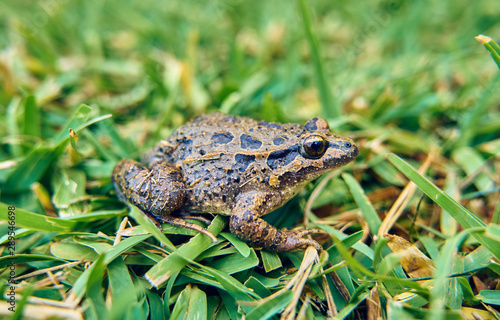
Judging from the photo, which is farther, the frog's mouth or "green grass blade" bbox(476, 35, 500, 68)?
the frog's mouth

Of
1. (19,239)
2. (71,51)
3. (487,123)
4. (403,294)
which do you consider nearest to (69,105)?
(71,51)

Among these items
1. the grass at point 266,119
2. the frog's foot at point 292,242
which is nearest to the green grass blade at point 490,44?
the grass at point 266,119

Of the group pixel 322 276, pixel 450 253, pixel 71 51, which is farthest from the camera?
pixel 71 51

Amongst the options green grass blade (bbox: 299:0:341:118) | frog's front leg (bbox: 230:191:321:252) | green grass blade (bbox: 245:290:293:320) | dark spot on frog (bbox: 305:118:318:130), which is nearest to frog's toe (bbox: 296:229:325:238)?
frog's front leg (bbox: 230:191:321:252)

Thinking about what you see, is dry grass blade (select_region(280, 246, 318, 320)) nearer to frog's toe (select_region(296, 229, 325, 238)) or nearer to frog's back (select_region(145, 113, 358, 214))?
frog's toe (select_region(296, 229, 325, 238))

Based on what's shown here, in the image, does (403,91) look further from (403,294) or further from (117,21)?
(117,21)

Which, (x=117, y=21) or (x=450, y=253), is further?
(x=117, y=21)

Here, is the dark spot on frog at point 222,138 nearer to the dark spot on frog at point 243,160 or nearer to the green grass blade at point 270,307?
the dark spot on frog at point 243,160
